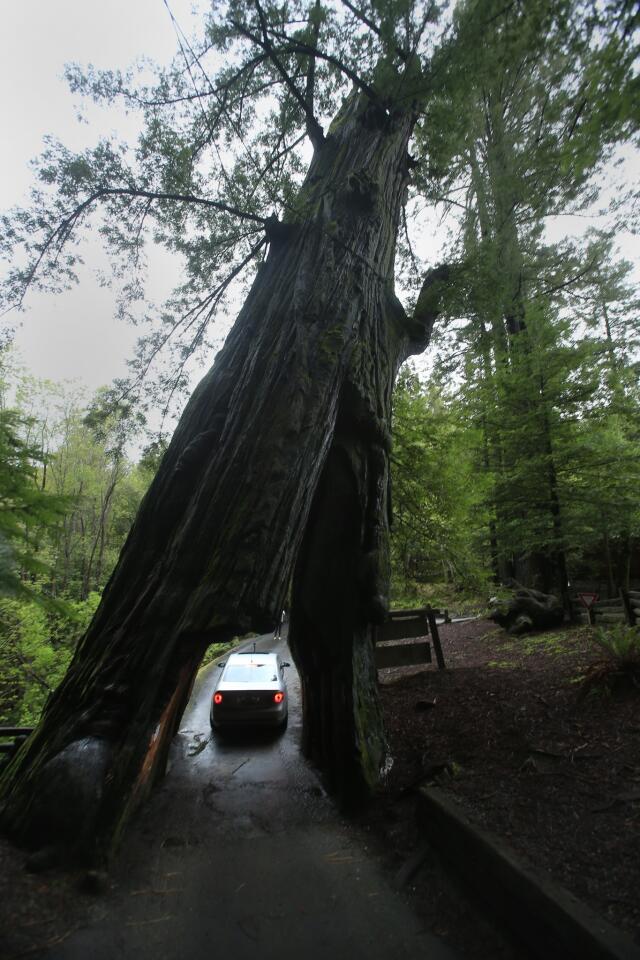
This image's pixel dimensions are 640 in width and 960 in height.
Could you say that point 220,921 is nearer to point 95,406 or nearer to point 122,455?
point 122,455

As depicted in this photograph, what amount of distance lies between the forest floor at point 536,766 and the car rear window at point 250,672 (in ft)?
8.47

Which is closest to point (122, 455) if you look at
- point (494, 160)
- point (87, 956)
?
point (87, 956)

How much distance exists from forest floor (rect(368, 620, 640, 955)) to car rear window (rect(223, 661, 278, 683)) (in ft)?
8.47

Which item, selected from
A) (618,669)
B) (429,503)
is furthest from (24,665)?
(618,669)

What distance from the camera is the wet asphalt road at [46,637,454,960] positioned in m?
2.36

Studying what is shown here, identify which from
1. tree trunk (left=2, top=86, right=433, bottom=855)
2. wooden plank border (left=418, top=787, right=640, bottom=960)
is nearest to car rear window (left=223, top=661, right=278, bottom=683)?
tree trunk (left=2, top=86, right=433, bottom=855)

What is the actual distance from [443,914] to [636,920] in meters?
1.19

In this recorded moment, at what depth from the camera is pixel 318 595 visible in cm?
516

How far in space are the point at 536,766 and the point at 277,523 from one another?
290 cm

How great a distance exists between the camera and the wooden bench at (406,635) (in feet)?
20.3

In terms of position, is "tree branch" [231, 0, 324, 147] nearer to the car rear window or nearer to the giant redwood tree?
the giant redwood tree

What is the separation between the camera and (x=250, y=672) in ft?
26.9

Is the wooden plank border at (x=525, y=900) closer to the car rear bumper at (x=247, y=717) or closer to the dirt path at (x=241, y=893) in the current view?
the dirt path at (x=241, y=893)

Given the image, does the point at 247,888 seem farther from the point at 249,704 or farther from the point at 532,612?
the point at 532,612
